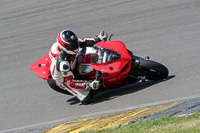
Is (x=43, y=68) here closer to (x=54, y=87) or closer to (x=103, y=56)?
(x=54, y=87)

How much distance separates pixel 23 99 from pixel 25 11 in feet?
22.5

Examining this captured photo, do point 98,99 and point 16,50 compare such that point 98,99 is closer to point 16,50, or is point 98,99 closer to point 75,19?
point 16,50

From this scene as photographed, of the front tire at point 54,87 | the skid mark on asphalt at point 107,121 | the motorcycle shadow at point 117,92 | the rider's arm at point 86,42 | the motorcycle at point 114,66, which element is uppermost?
the rider's arm at point 86,42

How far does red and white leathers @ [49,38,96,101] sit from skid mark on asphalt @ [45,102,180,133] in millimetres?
845

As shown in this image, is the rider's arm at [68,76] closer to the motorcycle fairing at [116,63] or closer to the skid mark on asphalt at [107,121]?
the motorcycle fairing at [116,63]

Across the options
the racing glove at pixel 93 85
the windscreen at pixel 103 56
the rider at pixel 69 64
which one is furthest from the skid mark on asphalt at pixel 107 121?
the windscreen at pixel 103 56

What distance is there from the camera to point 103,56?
Result: 7.49 m

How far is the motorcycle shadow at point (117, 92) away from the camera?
7.73 m

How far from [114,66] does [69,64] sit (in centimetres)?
87

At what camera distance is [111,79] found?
7613mm

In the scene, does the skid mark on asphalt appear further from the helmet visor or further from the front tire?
the helmet visor

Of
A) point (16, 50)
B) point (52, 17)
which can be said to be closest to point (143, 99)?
point (16, 50)

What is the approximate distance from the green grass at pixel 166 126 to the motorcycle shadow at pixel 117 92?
2.07 m

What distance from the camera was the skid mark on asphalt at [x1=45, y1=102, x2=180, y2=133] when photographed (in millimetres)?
6241
